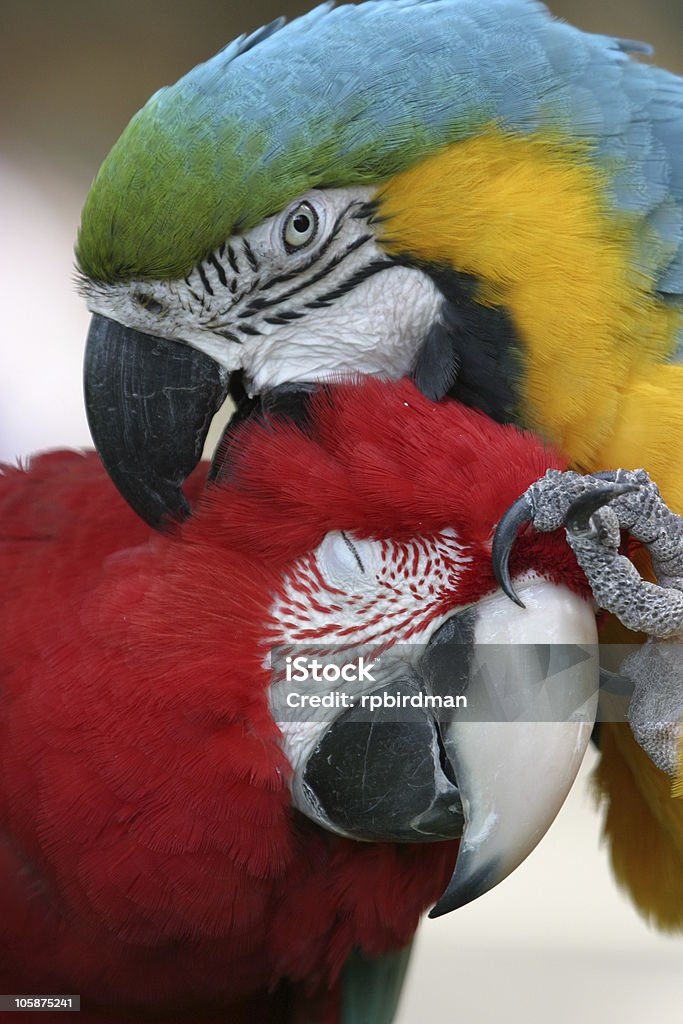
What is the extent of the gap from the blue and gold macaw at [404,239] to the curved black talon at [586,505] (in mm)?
201

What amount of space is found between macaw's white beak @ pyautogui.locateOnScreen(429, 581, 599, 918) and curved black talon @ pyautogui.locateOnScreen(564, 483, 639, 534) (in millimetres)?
47

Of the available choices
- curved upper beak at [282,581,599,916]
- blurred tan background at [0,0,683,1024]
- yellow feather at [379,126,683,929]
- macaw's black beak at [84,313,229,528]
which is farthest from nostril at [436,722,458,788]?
blurred tan background at [0,0,683,1024]

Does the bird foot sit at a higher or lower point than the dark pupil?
lower

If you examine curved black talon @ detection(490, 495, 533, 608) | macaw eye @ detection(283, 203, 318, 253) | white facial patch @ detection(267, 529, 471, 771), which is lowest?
white facial patch @ detection(267, 529, 471, 771)

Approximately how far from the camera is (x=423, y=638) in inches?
25.9

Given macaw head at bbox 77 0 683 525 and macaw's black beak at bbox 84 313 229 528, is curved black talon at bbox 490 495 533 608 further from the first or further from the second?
macaw's black beak at bbox 84 313 229 528

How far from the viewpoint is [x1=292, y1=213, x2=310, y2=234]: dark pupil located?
0.88m

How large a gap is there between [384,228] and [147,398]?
0.27 meters

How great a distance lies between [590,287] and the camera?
33.5 inches

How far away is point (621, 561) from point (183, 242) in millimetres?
465

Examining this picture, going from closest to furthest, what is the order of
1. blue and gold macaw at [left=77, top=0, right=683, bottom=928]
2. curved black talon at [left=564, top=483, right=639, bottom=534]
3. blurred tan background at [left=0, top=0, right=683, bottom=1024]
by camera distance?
curved black talon at [left=564, top=483, right=639, bottom=534]
blue and gold macaw at [left=77, top=0, right=683, bottom=928]
blurred tan background at [left=0, top=0, right=683, bottom=1024]

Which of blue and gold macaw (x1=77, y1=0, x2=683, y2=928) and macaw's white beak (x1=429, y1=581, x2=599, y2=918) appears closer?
macaw's white beak (x1=429, y1=581, x2=599, y2=918)

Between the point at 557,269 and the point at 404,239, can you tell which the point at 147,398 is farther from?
the point at 557,269

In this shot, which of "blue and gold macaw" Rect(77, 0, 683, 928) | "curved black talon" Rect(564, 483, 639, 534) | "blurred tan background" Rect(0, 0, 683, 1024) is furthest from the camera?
"blurred tan background" Rect(0, 0, 683, 1024)
